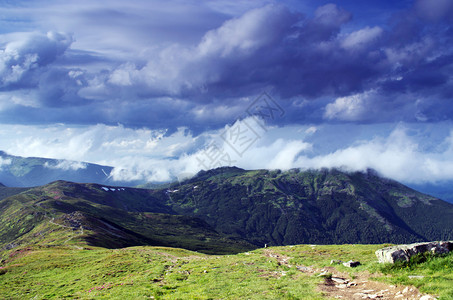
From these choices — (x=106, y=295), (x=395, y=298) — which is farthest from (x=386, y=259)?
(x=106, y=295)

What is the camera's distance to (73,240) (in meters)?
124

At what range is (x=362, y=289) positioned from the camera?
22.8 meters

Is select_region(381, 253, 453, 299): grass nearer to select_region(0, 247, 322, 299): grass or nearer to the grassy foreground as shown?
the grassy foreground

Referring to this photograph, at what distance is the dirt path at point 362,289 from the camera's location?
20.1 m

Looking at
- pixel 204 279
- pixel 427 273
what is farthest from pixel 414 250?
pixel 204 279

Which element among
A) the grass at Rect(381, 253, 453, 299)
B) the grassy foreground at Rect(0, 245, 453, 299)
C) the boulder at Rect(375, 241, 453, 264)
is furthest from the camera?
the boulder at Rect(375, 241, 453, 264)

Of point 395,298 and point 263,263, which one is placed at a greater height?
point 395,298

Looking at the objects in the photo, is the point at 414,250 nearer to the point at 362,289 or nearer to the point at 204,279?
the point at 362,289

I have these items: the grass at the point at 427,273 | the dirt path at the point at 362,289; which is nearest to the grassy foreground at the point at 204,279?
the grass at the point at 427,273

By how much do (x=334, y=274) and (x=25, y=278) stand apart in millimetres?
57485

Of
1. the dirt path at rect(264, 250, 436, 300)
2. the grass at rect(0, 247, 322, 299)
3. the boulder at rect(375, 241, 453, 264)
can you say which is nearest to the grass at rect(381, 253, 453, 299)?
the boulder at rect(375, 241, 453, 264)

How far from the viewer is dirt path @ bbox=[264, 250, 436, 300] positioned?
66.0ft

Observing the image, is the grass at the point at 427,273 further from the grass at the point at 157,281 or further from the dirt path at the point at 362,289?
the grass at the point at 157,281

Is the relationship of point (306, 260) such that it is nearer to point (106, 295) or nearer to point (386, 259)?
point (386, 259)
